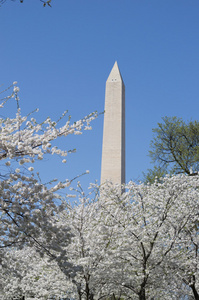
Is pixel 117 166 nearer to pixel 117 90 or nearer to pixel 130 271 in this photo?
pixel 117 90

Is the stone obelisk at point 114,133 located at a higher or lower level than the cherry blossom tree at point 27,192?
higher

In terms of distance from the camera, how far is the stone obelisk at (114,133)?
22.3 meters

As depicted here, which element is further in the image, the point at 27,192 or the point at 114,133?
the point at 114,133

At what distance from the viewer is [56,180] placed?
622 cm

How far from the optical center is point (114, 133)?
22719 millimetres

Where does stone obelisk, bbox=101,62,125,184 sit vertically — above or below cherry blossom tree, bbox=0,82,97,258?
above

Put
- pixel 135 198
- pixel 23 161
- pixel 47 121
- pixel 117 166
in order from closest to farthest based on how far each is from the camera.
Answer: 1. pixel 23 161
2. pixel 47 121
3. pixel 135 198
4. pixel 117 166

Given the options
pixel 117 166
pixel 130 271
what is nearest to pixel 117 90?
pixel 117 166

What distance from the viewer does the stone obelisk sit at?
73.0 feet

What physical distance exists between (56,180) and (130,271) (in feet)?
15.2

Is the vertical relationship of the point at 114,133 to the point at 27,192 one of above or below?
above

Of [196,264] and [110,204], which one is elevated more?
[110,204]

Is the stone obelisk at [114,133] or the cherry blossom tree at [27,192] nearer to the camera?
the cherry blossom tree at [27,192]

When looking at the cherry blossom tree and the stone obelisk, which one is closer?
the cherry blossom tree
